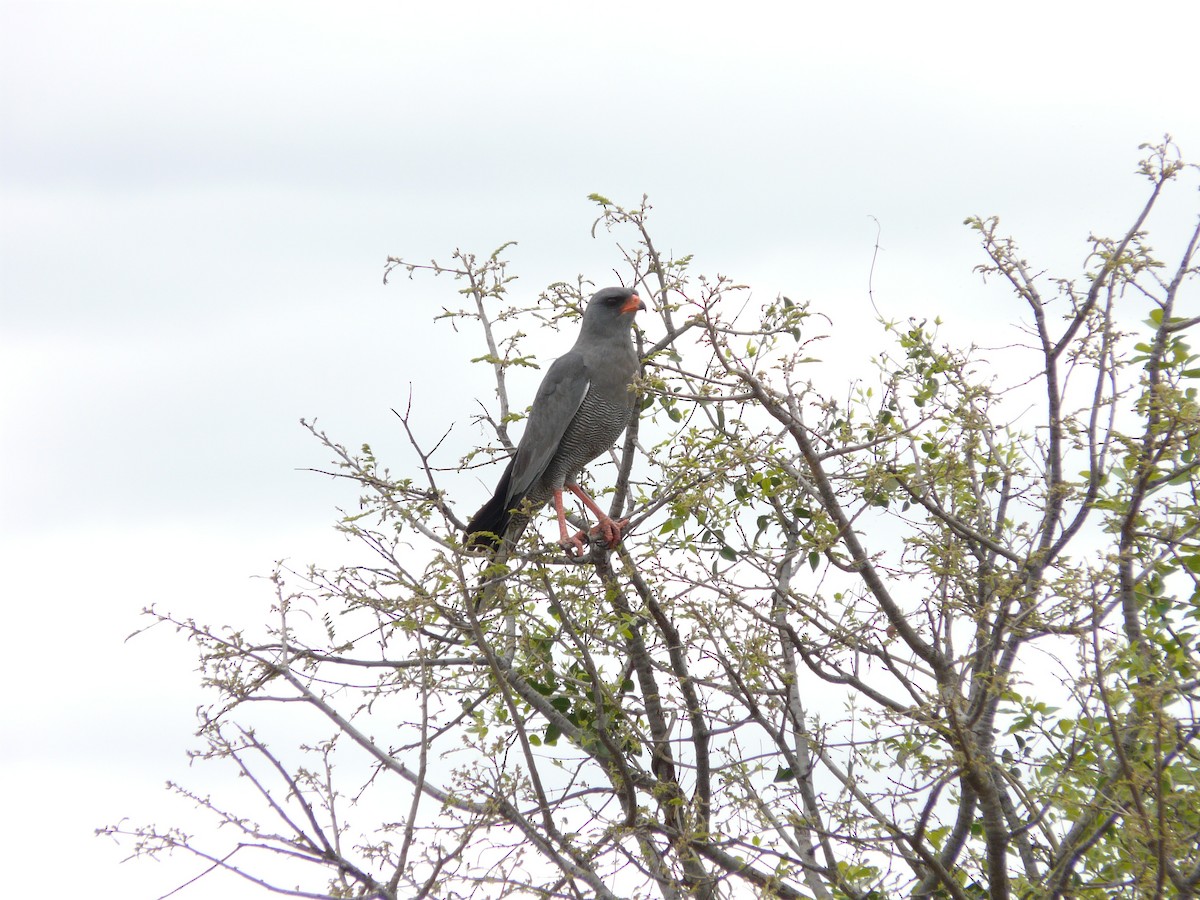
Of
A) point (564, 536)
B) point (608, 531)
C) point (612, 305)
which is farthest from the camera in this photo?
point (612, 305)

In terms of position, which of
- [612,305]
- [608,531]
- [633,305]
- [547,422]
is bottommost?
[608,531]

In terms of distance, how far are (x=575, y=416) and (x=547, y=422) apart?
192 mm

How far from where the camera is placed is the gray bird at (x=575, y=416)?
834 cm

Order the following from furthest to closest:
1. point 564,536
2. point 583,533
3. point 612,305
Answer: point 612,305
point 564,536
point 583,533

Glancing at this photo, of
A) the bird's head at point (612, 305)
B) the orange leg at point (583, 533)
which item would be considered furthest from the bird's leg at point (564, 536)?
the bird's head at point (612, 305)

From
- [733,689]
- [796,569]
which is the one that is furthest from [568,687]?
[796,569]

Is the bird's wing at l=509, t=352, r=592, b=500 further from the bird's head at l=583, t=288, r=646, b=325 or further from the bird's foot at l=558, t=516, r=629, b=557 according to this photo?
the bird's foot at l=558, t=516, r=629, b=557

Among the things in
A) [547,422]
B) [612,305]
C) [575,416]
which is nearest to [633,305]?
[612,305]

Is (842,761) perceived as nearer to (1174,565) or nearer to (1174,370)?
(1174,565)

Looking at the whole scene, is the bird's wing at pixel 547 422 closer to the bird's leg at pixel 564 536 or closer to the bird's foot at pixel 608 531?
the bird's leg at pixel 564 536

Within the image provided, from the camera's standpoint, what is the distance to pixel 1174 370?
6.09m

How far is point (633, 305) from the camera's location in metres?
8.53

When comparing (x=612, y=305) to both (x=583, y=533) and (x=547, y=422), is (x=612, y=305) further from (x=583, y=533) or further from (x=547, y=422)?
(x=583, y=533)

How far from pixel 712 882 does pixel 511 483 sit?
3631mm
